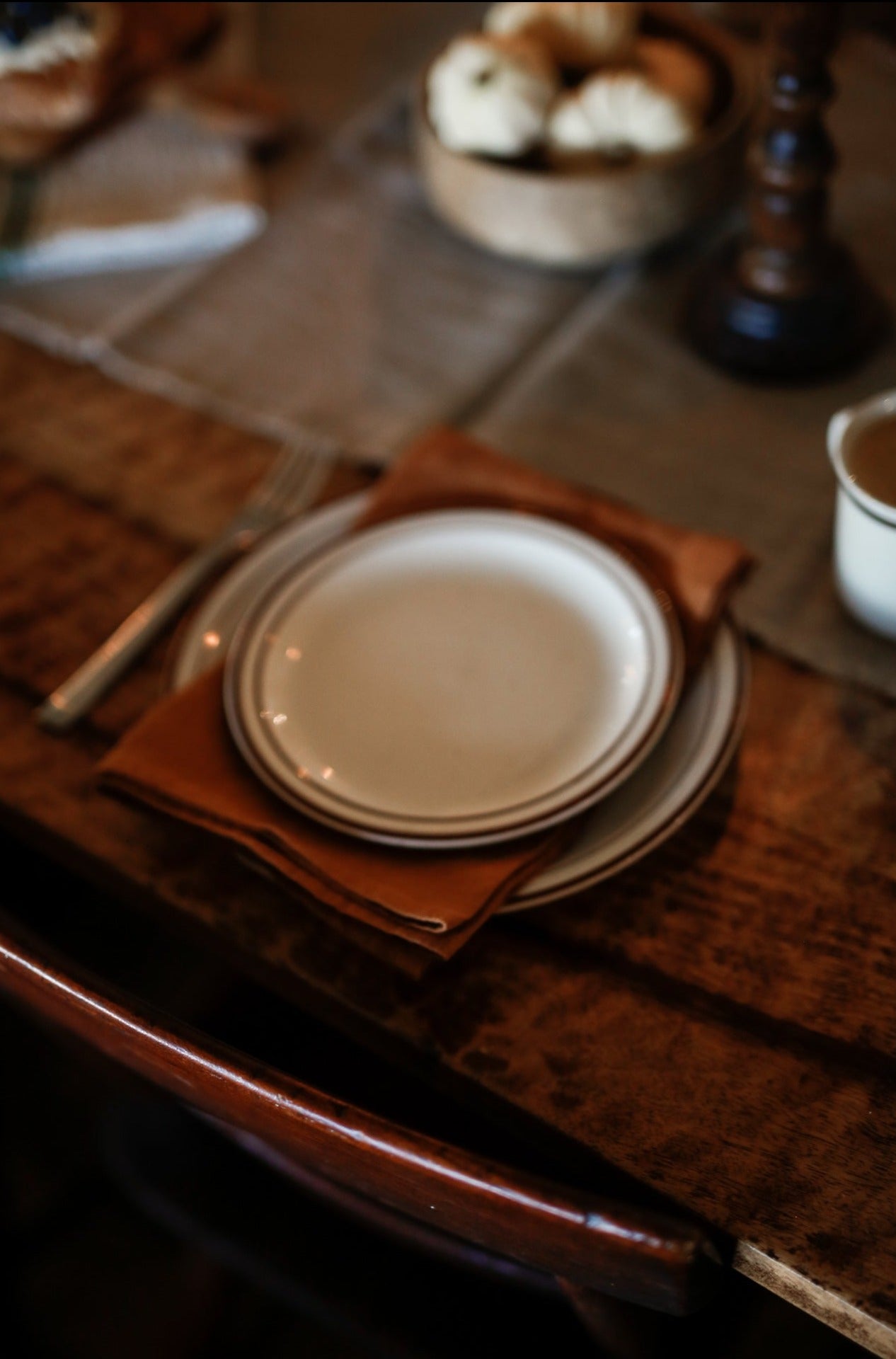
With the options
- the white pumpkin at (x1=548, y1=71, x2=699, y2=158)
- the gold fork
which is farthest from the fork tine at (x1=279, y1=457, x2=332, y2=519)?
the white pumpkin at (x1=548, y1=71, x2=699, y2=158)

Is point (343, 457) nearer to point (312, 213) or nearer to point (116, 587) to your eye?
point (116, 587)

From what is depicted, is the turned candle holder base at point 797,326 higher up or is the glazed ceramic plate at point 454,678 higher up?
the turned candle holder base at point 797,326

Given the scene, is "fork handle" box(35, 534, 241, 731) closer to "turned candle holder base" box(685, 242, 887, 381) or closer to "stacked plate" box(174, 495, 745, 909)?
"stacked plate" box(174, 495, 745, 909)

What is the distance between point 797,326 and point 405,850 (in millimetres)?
367

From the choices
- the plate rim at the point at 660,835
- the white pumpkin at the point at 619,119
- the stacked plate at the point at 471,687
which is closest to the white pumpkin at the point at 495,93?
the white pumpkin at the point at 619,119

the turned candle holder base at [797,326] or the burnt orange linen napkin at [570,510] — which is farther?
the turned candle holder base at [797,326]

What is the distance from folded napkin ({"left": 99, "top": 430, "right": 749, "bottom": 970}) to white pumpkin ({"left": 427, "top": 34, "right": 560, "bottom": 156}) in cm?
19

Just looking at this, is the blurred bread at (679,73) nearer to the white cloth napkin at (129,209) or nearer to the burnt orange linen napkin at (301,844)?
the white cloth napkin at (129,209)

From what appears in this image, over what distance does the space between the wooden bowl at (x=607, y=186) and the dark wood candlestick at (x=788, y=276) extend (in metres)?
0.04

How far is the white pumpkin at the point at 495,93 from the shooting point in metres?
0.59

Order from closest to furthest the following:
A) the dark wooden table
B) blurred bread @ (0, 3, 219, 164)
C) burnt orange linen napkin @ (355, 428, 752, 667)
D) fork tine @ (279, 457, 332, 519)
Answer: the dark wooden table
burnt orange linen napkin @ (355, 428, 752, 667)
fork tine @ (279, 457, 332, 519)
blurred bread @ (0, 3, 219, 164)

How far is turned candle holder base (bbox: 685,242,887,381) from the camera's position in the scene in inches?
23.6

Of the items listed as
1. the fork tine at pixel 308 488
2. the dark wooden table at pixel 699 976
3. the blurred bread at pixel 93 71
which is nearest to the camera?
the dark wooden table at pixel 699 976

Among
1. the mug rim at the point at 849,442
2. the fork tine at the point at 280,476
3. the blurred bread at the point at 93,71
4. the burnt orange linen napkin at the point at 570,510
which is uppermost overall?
the mug rim at the point at 849,442
